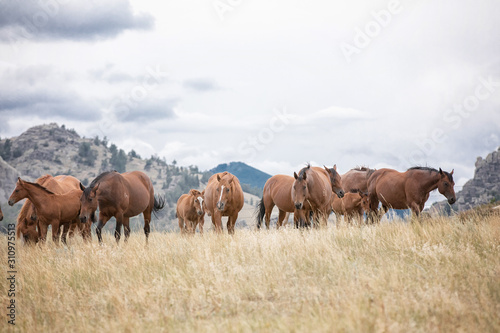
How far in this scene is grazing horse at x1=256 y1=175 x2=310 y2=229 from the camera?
15.3 metres

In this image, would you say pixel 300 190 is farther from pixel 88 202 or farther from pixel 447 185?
pixel 88 202

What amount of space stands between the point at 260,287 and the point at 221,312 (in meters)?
0.90

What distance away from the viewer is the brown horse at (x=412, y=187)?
46.2ft

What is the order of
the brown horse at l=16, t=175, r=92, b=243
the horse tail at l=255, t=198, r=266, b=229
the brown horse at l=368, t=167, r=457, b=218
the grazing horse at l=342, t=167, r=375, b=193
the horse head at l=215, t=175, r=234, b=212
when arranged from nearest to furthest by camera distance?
the horse head at l=215, t=175, r=234, b=212
the brown horse at l=16, t=175, r=92, b=243
the brown horse at l=368, t=167, r=457, b=218
the horse tail at l=255, t=198, r=266, b=229
the grazing horse at l=342, t=167, r=375, b=193

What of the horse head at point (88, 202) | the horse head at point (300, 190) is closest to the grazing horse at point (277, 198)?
the horse head at point (300, 190)

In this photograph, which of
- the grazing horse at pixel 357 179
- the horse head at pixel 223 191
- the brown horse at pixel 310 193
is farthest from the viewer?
the grazing horse at pixel 357 179

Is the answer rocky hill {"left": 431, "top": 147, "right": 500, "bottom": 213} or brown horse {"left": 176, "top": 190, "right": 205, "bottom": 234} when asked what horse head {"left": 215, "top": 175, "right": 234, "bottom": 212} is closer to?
brown horse {"left": 176, "top": 190, "right": 205, "bottom": 234}

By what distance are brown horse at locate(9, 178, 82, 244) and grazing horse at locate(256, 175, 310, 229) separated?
7.33 m

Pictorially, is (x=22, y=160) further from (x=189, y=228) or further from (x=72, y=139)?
(x=189, y=228)

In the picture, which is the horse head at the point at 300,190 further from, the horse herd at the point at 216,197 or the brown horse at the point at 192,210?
the brown horse at the point at 192,210

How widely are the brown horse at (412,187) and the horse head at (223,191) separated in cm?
512

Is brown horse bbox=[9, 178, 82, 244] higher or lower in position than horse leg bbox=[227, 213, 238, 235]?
higher

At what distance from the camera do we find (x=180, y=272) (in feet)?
24.6

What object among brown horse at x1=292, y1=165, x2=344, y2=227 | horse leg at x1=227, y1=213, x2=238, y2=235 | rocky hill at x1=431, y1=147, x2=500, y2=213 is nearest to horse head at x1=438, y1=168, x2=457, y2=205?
brown horse at x1=292, y1=165, x2=344, y2=227
